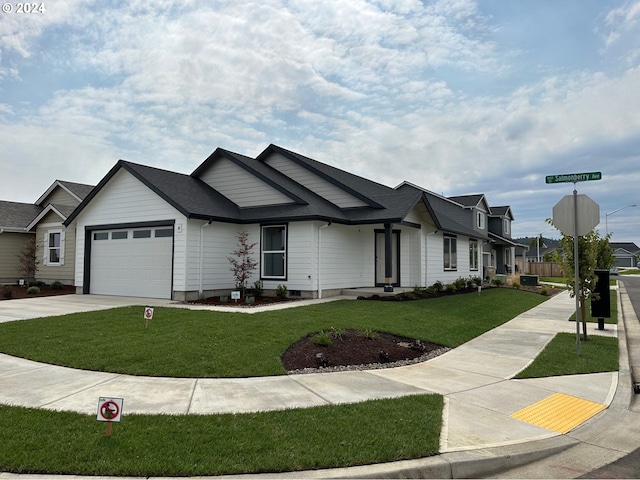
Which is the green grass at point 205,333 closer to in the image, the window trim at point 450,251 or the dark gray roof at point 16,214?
the window trim at point 450,251

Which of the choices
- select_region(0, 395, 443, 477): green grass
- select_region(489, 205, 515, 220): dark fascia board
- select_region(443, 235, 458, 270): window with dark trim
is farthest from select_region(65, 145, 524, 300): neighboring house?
select_region(489, 205, 515, 220): dark fascia board

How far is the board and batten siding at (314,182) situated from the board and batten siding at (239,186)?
2.71 metres

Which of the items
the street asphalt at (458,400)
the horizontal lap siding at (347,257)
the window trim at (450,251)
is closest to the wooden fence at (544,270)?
the window trim at (450,251)

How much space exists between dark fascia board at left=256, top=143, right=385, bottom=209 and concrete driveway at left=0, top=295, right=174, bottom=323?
8443mm

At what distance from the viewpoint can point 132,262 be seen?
58.5ft

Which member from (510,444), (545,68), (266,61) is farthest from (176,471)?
(545,68)

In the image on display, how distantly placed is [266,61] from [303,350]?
34.2ft

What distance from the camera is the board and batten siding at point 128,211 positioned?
53.0 feet

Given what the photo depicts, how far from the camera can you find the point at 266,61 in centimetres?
1504

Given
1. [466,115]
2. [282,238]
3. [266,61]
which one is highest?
[266,61]

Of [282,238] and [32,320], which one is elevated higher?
[282,238]

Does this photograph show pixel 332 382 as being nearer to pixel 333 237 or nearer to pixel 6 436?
pixel 6 436

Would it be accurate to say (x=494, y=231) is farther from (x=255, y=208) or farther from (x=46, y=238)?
(x=46, y=238)

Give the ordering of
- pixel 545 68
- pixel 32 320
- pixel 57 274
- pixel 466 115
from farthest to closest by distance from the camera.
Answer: pixel 57 274 < pixel 466 115 < pixel 545 68 < pixel 32 320
